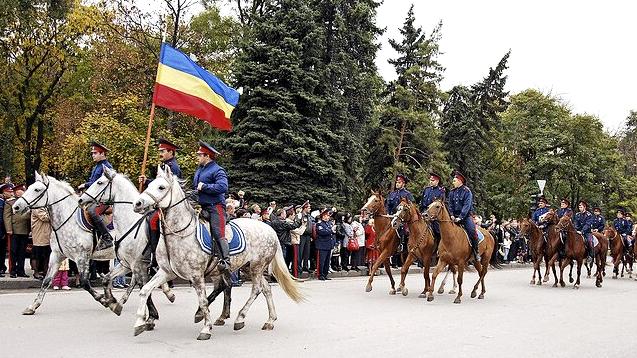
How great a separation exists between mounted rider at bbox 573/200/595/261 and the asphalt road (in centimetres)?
554

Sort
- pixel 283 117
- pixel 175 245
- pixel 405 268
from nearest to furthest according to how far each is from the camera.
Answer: pixel 175 245, pixel 405 268, pixel 283 117

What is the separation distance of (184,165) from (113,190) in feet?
59.1

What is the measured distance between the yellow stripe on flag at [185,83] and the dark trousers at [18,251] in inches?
226

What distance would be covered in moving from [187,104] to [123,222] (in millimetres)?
2798

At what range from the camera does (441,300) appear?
14969 mm

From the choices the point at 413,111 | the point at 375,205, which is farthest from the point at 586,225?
the point at 413,111

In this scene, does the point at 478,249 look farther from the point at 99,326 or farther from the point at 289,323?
the point at 99,326

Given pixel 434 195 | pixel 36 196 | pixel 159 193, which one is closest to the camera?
pixel 159 193

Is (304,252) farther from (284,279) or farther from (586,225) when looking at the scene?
(284,279)

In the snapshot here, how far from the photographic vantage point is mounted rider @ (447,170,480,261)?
15.1 m

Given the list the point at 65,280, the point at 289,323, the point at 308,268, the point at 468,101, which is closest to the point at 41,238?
the point at 65,280

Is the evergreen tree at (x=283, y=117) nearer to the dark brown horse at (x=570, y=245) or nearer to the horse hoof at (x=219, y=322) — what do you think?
the dark brown horse at (x=570, y=245)

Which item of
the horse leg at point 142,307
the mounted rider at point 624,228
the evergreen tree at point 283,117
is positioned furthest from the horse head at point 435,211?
the mounted rider at point 624,228

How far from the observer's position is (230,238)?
977 centimetres
